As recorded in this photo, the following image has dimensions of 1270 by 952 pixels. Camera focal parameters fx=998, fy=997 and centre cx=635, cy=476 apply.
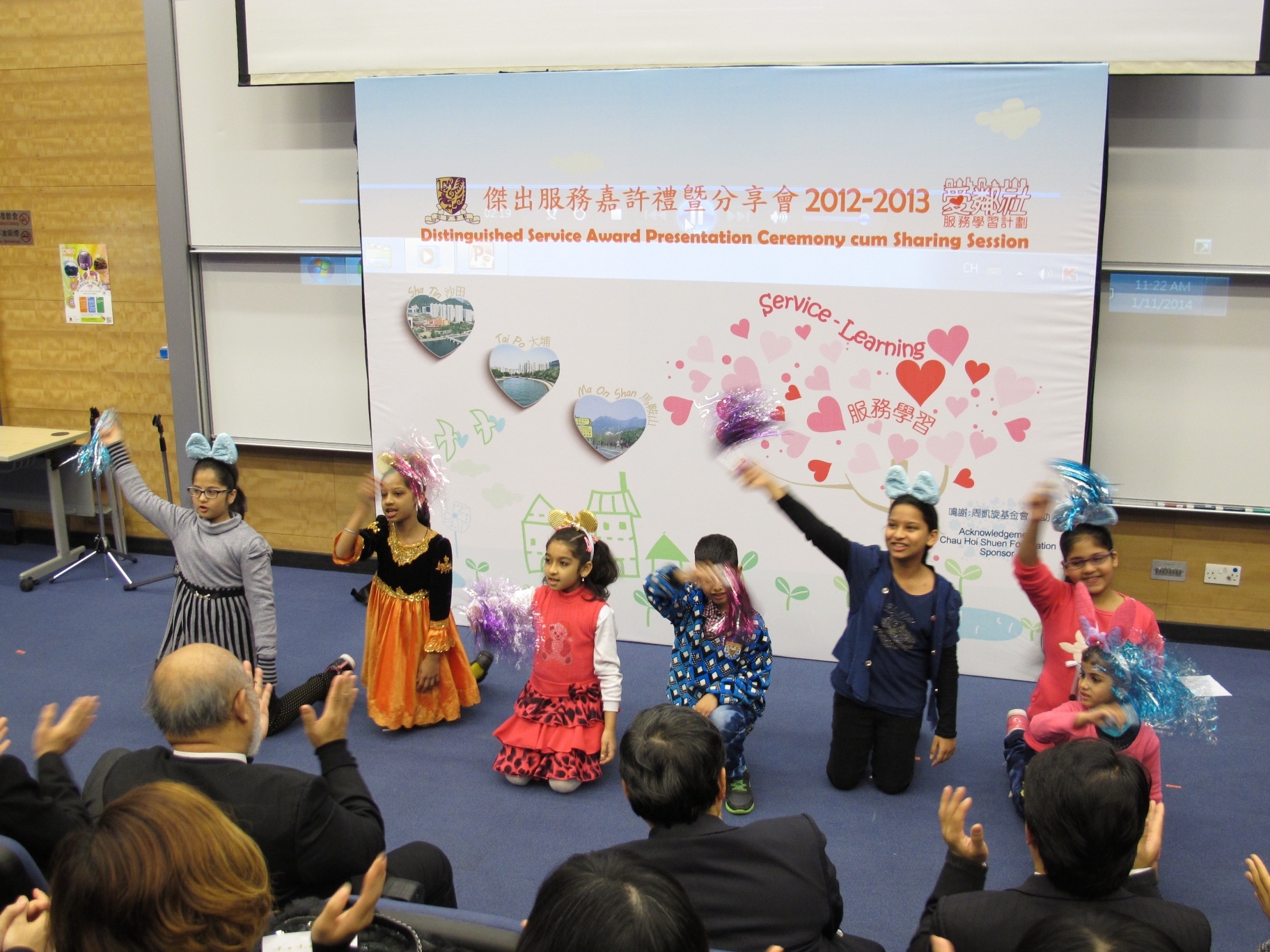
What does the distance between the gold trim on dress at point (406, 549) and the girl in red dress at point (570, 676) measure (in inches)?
20.8

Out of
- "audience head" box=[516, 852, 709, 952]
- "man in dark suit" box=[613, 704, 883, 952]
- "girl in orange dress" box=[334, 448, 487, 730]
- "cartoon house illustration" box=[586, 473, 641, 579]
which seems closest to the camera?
"audience head" box=[516, 852, 709, 952]

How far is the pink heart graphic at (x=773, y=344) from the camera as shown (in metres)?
4.37

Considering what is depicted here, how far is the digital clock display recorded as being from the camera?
14.2 ft

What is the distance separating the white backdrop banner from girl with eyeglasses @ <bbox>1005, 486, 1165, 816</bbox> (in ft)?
3.35

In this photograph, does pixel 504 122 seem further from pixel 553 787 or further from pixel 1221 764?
pixel 1221 764

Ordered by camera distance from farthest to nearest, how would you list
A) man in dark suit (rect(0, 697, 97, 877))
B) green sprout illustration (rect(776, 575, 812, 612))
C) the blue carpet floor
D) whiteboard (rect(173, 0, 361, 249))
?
whiteboard (rect(173, 0, 361, 249)) < green sprout illustration (rect(776, 575, 812, 612)) < the blue carpet floor < man in dark suit (rect(0, 697, 97, 877))

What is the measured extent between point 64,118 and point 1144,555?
609 centimetres

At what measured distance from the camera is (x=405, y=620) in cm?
388

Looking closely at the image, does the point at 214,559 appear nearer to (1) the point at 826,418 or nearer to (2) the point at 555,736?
(2) the point at 555,736

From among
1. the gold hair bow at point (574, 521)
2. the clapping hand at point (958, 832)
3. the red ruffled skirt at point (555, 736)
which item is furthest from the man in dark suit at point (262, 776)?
the gold hair bow at point (574, 521)

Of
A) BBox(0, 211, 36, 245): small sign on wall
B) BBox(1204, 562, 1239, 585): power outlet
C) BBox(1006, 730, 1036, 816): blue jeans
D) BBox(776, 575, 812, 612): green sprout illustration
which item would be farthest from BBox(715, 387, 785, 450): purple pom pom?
BBox(0, 211, 36, 245): small sign on wall

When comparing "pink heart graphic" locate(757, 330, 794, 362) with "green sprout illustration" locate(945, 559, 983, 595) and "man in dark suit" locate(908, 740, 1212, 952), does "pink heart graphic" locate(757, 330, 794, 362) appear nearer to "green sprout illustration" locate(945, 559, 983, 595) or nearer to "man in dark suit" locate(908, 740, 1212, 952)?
"green sprout illustration" locate(945, 559, 983, 595)

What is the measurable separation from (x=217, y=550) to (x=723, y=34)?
2.97 metres

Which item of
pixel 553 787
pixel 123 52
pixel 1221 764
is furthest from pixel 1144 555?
pixel 123 52
